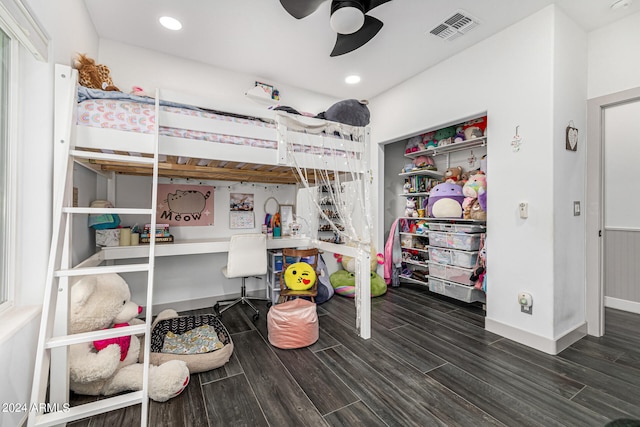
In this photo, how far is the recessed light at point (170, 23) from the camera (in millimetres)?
2410

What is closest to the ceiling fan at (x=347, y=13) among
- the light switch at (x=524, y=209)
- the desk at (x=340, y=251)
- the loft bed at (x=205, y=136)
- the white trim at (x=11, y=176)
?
the loft bed at (x=205, y=136)

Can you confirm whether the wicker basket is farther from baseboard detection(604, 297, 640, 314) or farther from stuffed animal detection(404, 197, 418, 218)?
baseboard detection(604, 297, 640, 314)

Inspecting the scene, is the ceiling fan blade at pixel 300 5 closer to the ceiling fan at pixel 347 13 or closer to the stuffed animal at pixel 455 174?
the ceiling fan at pixel 347 13

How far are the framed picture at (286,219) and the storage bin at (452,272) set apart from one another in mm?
1903

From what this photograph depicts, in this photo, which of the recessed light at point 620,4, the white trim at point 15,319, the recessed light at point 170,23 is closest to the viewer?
the white trim at point 15,319

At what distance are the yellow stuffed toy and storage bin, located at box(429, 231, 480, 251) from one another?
5.41 ft

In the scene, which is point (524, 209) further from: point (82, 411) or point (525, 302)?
point (82, 411)

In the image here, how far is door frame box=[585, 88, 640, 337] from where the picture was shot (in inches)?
97.4

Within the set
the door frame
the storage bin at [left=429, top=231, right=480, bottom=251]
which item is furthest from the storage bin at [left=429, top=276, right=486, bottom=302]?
the door frame

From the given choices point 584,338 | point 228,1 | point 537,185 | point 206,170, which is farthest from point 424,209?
point 228,1

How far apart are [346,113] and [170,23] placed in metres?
1.75

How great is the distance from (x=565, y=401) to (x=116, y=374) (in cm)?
274

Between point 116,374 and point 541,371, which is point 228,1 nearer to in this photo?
point 116,374

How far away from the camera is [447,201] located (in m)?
3.30
